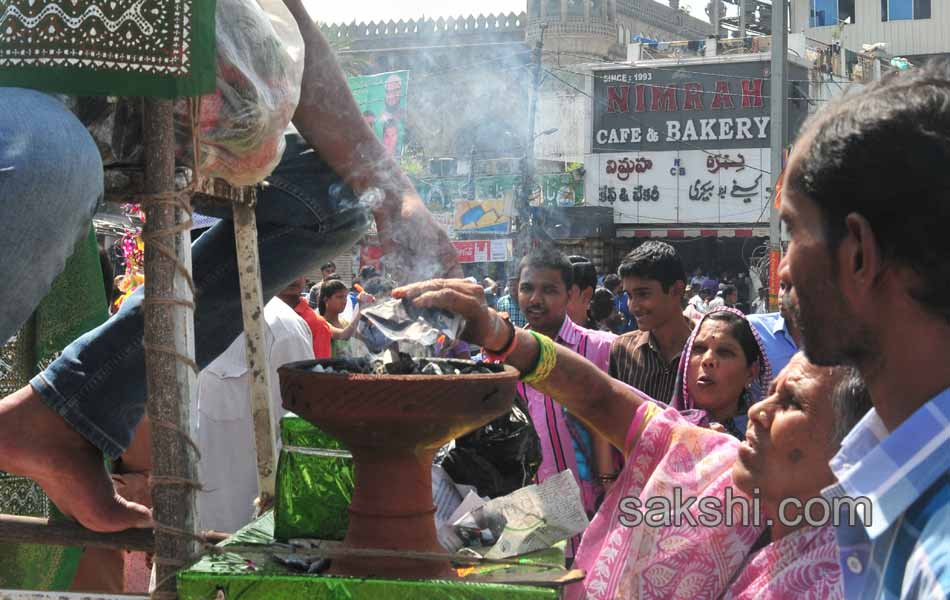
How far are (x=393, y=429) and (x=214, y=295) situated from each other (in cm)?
86

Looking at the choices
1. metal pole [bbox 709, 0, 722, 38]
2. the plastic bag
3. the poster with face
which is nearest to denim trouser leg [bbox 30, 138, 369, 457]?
the plastic bag

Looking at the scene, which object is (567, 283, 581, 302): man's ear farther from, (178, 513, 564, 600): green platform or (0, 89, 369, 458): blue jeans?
(178, 513, 564, 600): green platform

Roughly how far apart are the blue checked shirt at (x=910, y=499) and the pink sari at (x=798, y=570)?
88 cm

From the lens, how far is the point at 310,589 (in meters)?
1.85

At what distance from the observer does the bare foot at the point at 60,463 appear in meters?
2.25

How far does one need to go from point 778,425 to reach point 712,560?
15.7 inches

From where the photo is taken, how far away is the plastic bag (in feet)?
6.64

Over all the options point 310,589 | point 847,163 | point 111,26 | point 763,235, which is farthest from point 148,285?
point 763,235

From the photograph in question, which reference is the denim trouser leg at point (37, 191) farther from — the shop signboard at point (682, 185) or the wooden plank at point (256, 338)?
the shop signboard at point (682, 185)

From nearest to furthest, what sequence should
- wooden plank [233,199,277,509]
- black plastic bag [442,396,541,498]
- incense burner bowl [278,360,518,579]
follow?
incense burner bowl [278,360,518,579] → wooden plank [233,199,277,509] → black plastic bag [442,396,541,498]

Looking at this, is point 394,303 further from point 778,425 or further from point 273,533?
point 778,425

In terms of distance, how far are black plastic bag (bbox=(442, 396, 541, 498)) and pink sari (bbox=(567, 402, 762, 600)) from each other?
400mm

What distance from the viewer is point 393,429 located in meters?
1.94

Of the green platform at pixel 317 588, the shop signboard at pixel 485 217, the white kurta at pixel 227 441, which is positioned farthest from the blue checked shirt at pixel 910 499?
the shop signboard at pixel 485 217
